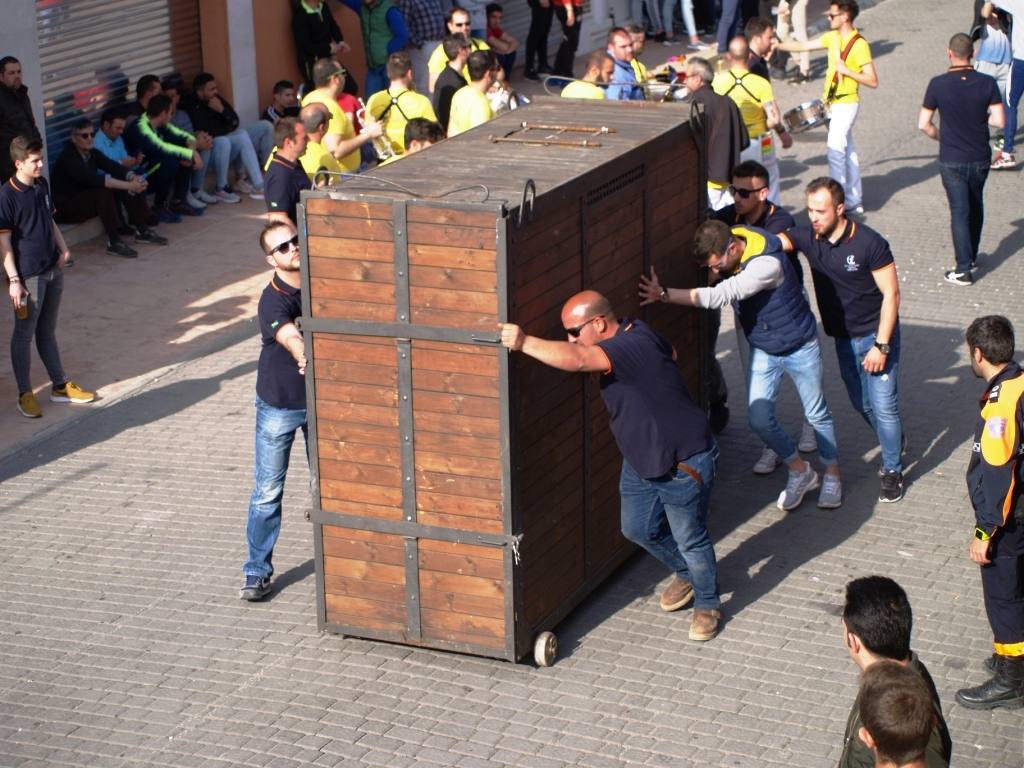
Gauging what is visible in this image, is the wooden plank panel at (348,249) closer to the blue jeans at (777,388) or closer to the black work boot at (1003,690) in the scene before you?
the blue jeans at (777,388)

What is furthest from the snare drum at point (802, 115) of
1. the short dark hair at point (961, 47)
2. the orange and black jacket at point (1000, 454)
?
the orange and black jacket at point (1000, 454)

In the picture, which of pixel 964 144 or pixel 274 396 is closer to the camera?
pixel 274 396

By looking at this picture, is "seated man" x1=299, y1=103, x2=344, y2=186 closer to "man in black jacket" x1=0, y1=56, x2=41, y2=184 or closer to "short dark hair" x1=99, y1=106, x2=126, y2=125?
"man in black jacket" x1=0, y1=56, x2=41, y2=184

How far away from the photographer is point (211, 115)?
16656 millimetres

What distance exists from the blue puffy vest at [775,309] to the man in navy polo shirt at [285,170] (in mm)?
3594

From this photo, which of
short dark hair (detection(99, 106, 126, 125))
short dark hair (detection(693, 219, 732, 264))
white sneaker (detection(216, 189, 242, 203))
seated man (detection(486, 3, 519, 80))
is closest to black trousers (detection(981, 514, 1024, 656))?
short dark hair (detection(693, 219, 732, 264))

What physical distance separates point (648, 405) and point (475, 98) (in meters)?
6.13

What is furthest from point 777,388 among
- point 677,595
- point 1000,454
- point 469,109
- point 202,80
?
point 202,80

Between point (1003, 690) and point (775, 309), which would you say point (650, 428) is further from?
point (1003, 690)

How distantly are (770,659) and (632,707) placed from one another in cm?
84

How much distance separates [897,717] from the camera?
175 inches

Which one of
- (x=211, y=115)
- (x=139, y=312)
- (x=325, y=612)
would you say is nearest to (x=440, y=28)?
(x=211, y=115)

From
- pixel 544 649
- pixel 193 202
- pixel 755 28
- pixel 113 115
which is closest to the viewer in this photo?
pixel 544 649

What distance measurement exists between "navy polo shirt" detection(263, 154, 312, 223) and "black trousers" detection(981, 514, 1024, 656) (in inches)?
231
